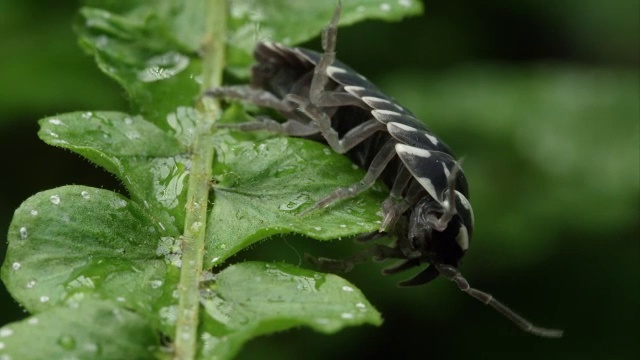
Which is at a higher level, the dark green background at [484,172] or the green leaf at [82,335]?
the green leaf at [82,335]

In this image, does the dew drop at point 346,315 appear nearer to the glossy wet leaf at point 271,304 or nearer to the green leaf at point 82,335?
the glossy wet leaf at point 271,304

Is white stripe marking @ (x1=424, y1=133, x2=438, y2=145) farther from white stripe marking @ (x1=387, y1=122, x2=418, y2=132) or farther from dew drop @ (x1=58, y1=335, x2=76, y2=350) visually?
dew drop @ (x1=58, y1=335, x2=76, y2=350)

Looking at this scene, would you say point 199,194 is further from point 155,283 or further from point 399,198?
point 399,198

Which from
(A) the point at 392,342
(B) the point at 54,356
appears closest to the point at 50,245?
(B) the point at 54,356

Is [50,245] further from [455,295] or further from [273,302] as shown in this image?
[455,295]

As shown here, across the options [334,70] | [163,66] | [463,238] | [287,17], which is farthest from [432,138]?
[163,66]

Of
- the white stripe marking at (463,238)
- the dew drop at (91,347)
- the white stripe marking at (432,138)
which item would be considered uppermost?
the white stripe marking at (432,138)

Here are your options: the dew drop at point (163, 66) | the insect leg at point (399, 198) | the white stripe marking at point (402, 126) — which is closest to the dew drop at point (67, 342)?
the insect leg at point (399, 198)

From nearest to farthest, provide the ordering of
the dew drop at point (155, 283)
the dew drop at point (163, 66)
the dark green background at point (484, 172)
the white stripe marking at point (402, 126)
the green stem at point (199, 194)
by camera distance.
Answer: the green stem at point (199, 194), the dew drop at point (155, 283), the white stripe marking at point (402, 126), the dew drop at point (163, 66), the dark green background at point (484, 172)
